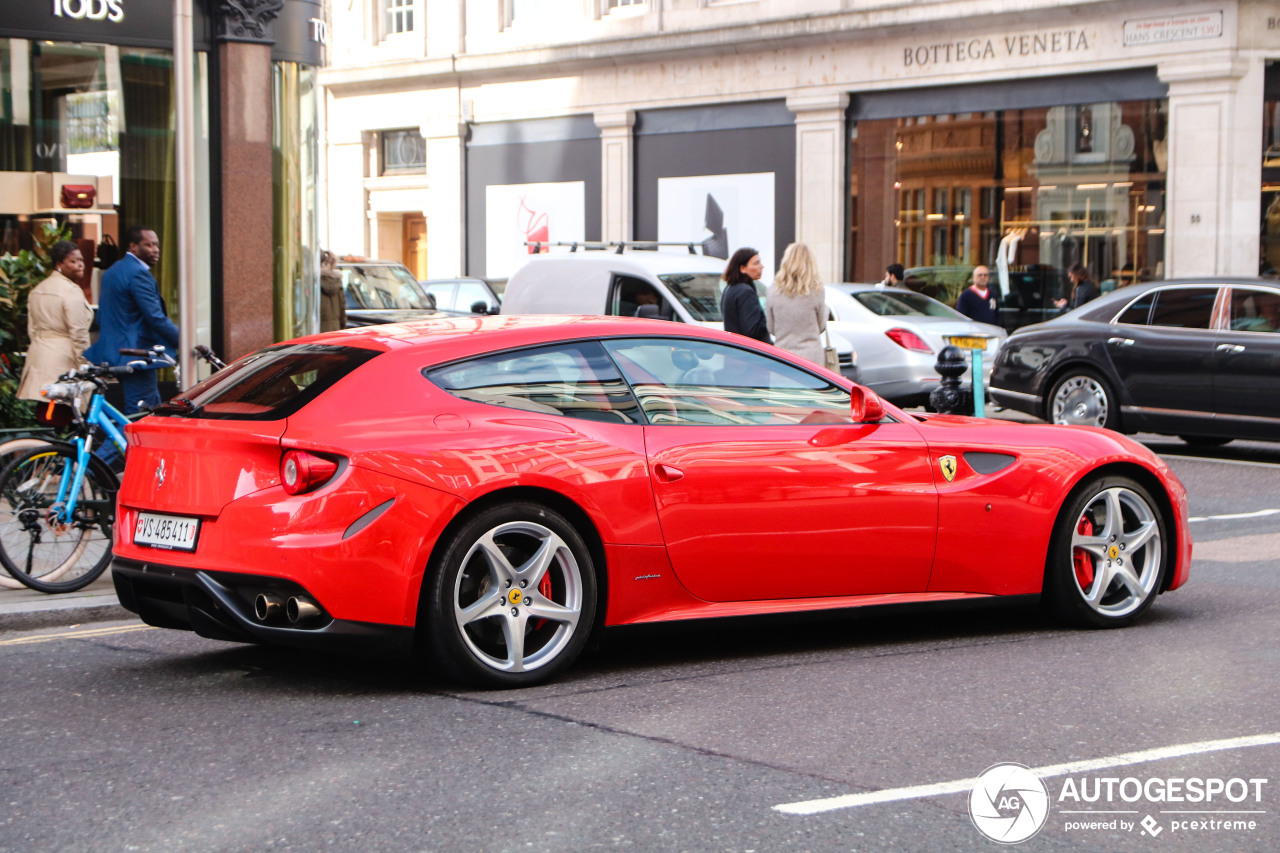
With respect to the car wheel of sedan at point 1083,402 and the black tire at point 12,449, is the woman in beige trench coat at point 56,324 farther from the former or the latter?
the car wheel of sedan at point 1083,402

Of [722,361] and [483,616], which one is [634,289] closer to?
[722,361]

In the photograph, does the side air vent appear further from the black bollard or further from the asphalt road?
the black bollard

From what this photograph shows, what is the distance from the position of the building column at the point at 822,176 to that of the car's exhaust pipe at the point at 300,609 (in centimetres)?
2229

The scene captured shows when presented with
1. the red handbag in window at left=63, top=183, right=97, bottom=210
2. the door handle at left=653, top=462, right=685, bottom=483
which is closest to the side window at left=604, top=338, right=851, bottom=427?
the door handle at left=653, top=462, right=685, bottom=483

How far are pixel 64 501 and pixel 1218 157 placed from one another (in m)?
18.9

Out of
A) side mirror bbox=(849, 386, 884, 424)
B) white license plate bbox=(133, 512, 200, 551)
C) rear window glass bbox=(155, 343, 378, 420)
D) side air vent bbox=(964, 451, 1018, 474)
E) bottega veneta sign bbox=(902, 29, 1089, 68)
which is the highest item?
bottega veneta sign bbox=(902, 29, 1089, 68)

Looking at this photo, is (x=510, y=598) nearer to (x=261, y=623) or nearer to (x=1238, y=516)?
(x=261, y=623)

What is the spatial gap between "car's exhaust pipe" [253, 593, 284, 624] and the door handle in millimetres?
1445

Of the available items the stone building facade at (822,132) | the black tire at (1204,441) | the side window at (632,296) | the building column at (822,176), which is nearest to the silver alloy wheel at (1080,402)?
the black tire at (1204,441)

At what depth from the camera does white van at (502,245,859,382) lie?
15102 millimetres

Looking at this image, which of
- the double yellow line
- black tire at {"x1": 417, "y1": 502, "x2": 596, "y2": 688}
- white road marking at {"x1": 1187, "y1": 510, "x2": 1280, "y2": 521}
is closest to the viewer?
black tire at {"x1": 417, "y1": 502, "x2": 596, "y2": 688}

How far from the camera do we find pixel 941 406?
11352 millimetres

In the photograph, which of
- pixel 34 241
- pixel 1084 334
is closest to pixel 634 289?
pixel 1084 334

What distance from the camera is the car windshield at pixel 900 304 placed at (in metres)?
17.5
